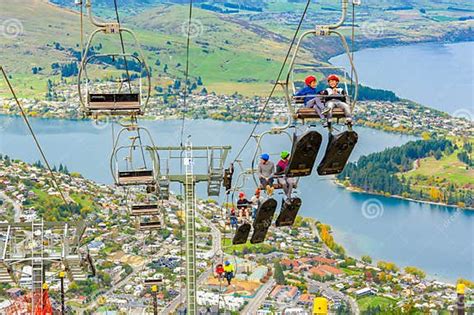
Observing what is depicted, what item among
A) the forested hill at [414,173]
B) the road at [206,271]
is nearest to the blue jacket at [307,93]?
the road at [206,271]

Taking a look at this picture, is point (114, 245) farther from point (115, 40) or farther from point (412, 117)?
point (115, 40)

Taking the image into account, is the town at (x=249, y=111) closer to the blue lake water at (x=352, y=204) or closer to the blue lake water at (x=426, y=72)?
the blue lake water at (x=352, y=204)

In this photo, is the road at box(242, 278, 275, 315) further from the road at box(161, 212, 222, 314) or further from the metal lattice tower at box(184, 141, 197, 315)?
the metal lattice tower at box(184, 141, 197, 315)

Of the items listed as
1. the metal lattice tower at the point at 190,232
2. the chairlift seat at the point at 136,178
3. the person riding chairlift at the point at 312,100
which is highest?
the person riding chairlift at the point at 312,100

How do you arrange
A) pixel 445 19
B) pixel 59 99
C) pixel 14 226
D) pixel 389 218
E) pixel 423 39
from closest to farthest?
pixel 14 226 < pixel 389 218 < pixel 59 99 < pixel 423 39 < pixel 445 19

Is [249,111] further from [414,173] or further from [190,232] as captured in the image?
[190,232]

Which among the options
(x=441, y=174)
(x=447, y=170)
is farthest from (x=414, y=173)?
(x=447, y=170)

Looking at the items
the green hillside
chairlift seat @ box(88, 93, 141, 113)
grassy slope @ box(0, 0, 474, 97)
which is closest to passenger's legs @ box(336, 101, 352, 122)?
chairlift seat @ box(88, 93, 141, 113)

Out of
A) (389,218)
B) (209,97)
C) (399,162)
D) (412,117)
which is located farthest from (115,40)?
(389,218)
